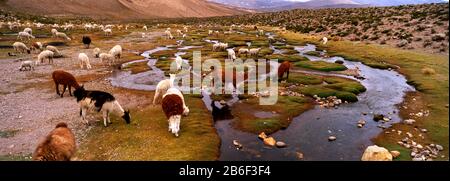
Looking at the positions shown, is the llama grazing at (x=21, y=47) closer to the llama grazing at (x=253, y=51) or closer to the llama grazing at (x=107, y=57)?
the llama grazing at (x=107, y=57)

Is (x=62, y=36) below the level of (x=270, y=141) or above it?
above

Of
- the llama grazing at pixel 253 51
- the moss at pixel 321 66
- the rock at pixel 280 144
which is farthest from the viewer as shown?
the llama grazing at pixel 253 51

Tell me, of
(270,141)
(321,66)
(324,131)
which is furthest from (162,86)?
(321,66)

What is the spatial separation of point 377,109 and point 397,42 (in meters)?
33.3

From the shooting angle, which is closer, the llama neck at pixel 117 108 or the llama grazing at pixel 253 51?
the llama neck at pixel 117 108

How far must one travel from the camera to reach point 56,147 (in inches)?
504

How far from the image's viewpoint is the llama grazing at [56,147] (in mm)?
12345

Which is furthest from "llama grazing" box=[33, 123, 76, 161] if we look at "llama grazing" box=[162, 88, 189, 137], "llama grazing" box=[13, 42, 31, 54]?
"llama grazing" box=[13, 42, 31, 54]

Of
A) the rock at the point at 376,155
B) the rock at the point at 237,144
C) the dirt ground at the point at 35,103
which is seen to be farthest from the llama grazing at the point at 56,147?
the rock at the point at 376,155

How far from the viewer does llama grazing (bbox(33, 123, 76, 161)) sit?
40.5ft

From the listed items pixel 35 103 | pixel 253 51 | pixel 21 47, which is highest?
pixel 21 47

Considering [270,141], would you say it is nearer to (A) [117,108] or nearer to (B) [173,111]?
(B) [173,111]
